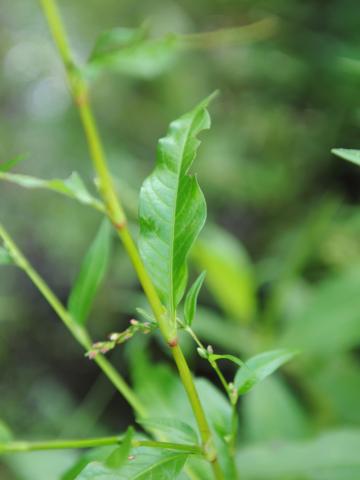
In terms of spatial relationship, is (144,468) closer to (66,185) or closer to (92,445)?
(92,445)

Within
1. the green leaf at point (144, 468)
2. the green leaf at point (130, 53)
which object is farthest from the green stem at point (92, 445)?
the green leaf at point (130, 53)

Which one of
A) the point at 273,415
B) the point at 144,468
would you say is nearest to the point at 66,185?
the point at 144,468

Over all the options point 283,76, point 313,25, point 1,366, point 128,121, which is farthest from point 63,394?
point 313,25

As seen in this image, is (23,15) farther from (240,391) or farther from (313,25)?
(240,391)

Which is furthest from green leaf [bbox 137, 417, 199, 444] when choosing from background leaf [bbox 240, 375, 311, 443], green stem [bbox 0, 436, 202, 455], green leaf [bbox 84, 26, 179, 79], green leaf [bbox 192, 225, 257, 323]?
green leaf [bbox 192, 225, 257, 323]

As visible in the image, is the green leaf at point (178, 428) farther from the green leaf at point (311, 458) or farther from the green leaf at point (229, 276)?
the green leaf at point (229, 276)

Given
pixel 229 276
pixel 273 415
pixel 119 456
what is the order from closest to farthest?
pixel 119 456, pixel 273 415, pixel 229 276
